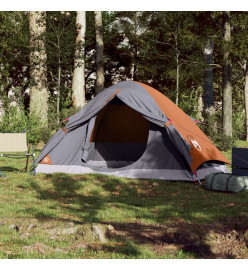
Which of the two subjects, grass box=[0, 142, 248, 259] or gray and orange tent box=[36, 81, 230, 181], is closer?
grass box=[0, 142, 248, 259]

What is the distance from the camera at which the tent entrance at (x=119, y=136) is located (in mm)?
11312

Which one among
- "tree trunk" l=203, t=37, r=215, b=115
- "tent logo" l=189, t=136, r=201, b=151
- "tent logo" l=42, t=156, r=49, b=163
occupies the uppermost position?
"tree trunk" l=203, t=37, r=215, b=115

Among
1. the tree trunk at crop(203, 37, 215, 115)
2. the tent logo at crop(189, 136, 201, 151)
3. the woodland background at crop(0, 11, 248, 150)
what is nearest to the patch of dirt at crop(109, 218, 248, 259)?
the tent logo at crop(189, 136, 201, 151)

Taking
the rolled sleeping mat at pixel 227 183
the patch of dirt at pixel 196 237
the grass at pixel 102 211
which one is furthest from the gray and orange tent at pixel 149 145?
the patch of dirt at pixel 196 237

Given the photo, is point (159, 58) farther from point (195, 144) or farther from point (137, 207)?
point (137, 207)

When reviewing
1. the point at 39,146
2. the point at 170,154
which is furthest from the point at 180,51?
the point at 170,154

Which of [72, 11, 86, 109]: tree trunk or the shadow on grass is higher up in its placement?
[72, 11, 86, 109]: tree trunk

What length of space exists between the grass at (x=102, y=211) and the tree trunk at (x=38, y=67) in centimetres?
564

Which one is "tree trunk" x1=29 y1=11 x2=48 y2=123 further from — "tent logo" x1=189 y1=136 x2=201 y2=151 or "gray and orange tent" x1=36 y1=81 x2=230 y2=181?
"tent logo" x1=189 y1=136 x2=201 y2=151

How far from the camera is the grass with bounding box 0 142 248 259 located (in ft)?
14.0

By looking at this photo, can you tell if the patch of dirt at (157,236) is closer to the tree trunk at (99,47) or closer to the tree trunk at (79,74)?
the tree trunk at (79,74)

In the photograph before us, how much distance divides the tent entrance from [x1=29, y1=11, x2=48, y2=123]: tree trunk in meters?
4.63

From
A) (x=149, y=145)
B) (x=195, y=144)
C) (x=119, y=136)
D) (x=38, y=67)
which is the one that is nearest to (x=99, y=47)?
(x=38, y=67)

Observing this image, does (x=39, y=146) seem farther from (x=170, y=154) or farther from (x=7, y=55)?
(x=7, y=55)
